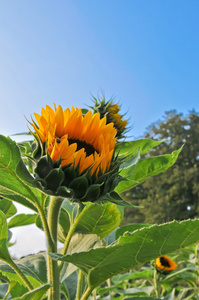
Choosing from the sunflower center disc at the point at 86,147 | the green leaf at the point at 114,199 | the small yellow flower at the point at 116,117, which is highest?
the small yellow flower at the point at 116,117

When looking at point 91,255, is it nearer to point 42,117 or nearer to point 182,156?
point 42,117

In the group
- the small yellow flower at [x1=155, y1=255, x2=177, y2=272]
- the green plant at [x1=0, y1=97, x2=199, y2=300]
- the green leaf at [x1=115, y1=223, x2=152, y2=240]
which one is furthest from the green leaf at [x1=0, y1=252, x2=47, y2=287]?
the small yellow flower at [x1=155, y1=255, x2=177, y2=272]

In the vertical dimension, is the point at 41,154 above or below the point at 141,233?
above

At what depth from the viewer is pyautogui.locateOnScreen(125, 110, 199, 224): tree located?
714 inches

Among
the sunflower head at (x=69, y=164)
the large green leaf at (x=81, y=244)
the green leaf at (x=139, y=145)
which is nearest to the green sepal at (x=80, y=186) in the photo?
the sunflower head at (x=69, y=164)

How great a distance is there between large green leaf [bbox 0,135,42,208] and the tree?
16.8 meters

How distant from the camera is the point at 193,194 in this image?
61.3 ft

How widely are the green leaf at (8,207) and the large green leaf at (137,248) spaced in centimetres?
56

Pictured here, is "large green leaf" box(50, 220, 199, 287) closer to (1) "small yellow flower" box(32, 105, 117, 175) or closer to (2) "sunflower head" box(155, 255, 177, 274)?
(1) "small yellow flower" box(32, 105, 117, 175)

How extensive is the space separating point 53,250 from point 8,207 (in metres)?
0.51

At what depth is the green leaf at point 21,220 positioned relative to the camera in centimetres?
130

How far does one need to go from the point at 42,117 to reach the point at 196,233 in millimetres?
390

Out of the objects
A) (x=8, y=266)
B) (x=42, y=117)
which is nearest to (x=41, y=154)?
(x=42, y=117)

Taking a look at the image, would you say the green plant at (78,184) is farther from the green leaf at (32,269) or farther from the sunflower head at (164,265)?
the sunflower head at (164,265)
